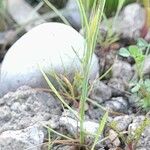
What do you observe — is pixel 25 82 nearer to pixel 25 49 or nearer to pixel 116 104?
pixel 25 49

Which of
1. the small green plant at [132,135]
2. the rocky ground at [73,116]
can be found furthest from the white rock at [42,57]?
the small green plant at [132,135]

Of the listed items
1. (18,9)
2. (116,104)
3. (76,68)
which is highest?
(18,9)

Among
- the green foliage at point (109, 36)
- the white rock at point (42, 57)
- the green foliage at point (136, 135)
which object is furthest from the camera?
the green foliage at point (109, 36)

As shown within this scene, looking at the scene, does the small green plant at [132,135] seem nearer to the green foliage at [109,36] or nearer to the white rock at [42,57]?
the white rock at [42,57]

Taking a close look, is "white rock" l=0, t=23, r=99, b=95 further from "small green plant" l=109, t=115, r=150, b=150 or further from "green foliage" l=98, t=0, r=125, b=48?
"small green plant" l=109, t=115, r=150, b=150

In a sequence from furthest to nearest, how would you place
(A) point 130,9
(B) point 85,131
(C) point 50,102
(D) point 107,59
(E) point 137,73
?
(A) point 130,9, (D) point 107,59, (E) point 137,73, (C) point 50,102, (B) point 85,131

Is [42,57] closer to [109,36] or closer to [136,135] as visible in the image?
[109,36]

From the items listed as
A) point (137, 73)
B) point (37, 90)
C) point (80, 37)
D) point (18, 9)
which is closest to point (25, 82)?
point (37, 90)
